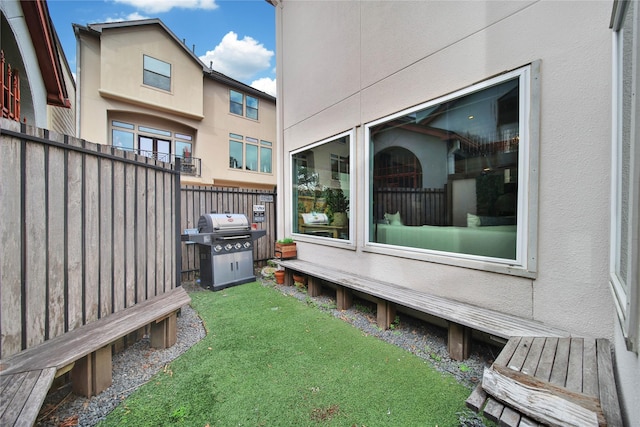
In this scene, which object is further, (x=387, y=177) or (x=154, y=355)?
(x=387, y=177)

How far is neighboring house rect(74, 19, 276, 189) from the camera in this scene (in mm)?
8602

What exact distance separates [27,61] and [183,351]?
3942mm

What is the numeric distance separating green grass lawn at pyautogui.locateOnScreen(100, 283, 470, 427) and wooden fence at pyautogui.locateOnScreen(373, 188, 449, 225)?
1.59m

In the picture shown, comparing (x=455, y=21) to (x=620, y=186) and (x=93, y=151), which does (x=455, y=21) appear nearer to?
(x=620, y=186)

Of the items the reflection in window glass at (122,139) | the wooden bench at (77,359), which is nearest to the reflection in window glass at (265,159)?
the reflection in window glass at (122,139)

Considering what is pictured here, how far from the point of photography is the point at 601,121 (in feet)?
6.24

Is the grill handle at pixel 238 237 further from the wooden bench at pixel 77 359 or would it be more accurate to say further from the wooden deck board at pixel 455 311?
the wooden deck board at pixel 455 311

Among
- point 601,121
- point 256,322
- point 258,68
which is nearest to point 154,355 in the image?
point 256,322

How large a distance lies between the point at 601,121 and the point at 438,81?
4.96 ft

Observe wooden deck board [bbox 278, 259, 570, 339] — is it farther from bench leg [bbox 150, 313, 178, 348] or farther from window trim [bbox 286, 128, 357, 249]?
bench leg [bbox 150, 313, 178, 348]

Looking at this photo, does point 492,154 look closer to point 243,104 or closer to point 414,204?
point 414,204

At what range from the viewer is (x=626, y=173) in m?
1.40

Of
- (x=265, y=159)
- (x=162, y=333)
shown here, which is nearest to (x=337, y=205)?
(x=162, y=333)

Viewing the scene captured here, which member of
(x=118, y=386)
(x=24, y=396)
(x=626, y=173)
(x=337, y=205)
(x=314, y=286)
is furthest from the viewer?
(x=337, y=205)
